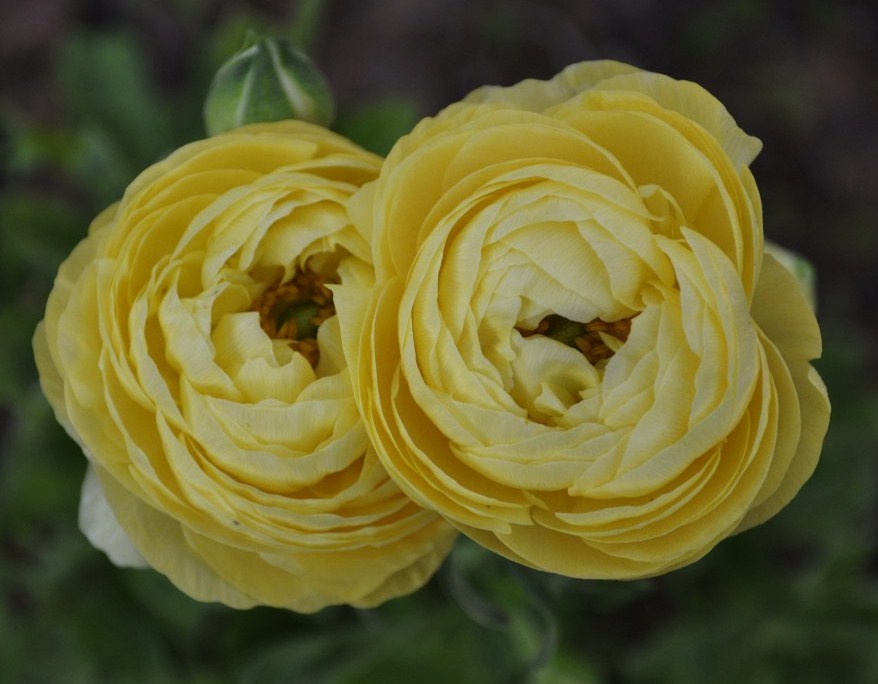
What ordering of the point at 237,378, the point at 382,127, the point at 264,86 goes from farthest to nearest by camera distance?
1. the point at 382,127
2. the point at 264,86
3. the point at 237,378

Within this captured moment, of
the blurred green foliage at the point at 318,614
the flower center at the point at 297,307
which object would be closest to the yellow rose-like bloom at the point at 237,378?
the flower center at the point at 297,307

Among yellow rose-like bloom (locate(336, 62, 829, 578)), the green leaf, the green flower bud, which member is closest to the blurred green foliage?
the green leaf

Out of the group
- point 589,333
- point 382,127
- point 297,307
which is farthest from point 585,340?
point 382,127

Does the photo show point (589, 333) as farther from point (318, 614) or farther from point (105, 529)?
point (318, 614)

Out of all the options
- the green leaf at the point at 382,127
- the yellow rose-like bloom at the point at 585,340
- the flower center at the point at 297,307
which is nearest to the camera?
the yellow rose-like bloom at the point at 585,340

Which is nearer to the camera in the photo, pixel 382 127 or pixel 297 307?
pixel 297 307

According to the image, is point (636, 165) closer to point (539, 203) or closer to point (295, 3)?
point (539, 203)

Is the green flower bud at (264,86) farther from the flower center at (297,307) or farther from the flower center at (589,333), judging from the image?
the flower center at (589,333)

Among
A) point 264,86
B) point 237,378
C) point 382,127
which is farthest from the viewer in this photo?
point 382,127

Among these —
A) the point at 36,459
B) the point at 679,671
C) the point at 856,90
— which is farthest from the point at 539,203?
the point at 856,90
